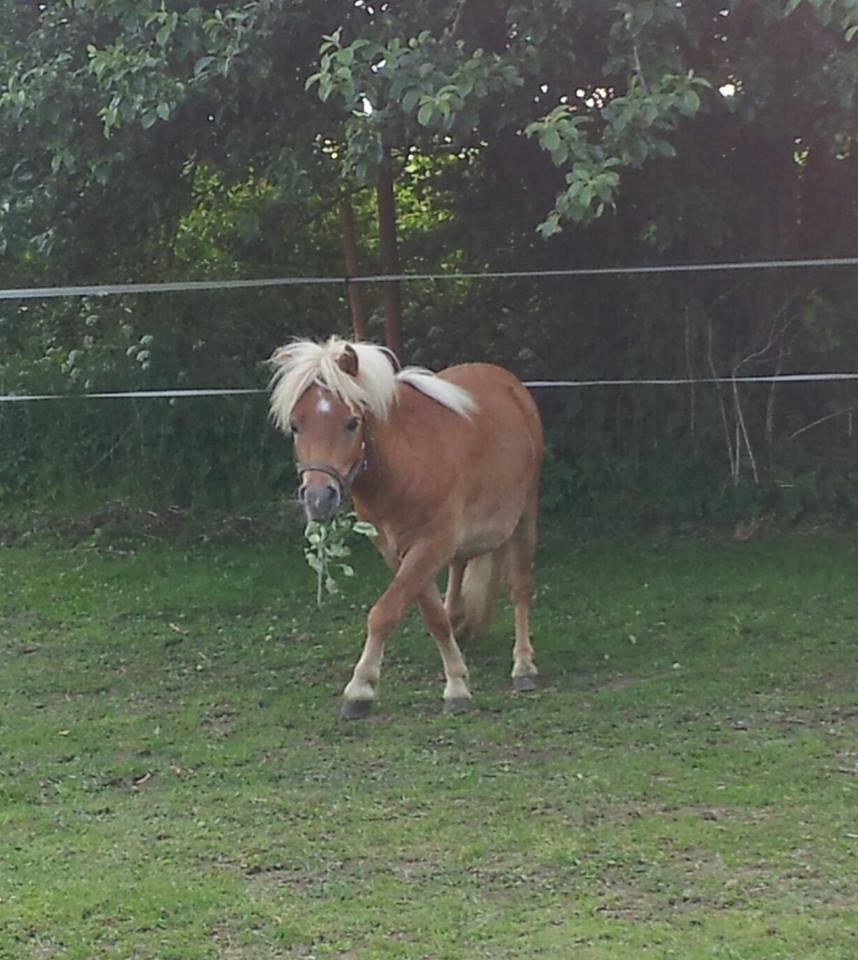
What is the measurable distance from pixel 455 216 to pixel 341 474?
3915mm

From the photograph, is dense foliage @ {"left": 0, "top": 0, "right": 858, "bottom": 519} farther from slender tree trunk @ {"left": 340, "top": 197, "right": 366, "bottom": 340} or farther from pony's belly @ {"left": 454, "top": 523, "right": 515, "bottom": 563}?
pony's belly @ {"left": 454, "top": 523, "right": 515, "bottom": 563}

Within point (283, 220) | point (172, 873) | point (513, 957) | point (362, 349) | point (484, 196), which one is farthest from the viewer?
point (484, 196)

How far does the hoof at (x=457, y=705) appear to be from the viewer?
4848mm

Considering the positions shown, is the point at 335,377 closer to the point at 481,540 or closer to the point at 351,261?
the point at 481,540

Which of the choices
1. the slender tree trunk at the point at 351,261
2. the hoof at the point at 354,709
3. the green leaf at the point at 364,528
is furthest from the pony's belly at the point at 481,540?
the slender tree trunk at the point at 351,261

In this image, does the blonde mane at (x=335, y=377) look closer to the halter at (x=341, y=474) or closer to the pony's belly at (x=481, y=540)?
the halter at (x=341, y=474)

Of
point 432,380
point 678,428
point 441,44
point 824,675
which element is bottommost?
point 824,675

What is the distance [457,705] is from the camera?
4.88 m

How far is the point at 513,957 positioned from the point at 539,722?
1.80m

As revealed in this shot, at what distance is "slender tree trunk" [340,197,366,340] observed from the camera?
7812mm

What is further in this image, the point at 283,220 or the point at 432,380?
the point at 283,220

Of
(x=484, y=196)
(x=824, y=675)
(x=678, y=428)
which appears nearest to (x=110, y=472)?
(x=484, y=196)

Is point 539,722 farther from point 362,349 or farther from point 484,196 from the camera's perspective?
point 484,196

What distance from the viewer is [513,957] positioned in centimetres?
293
